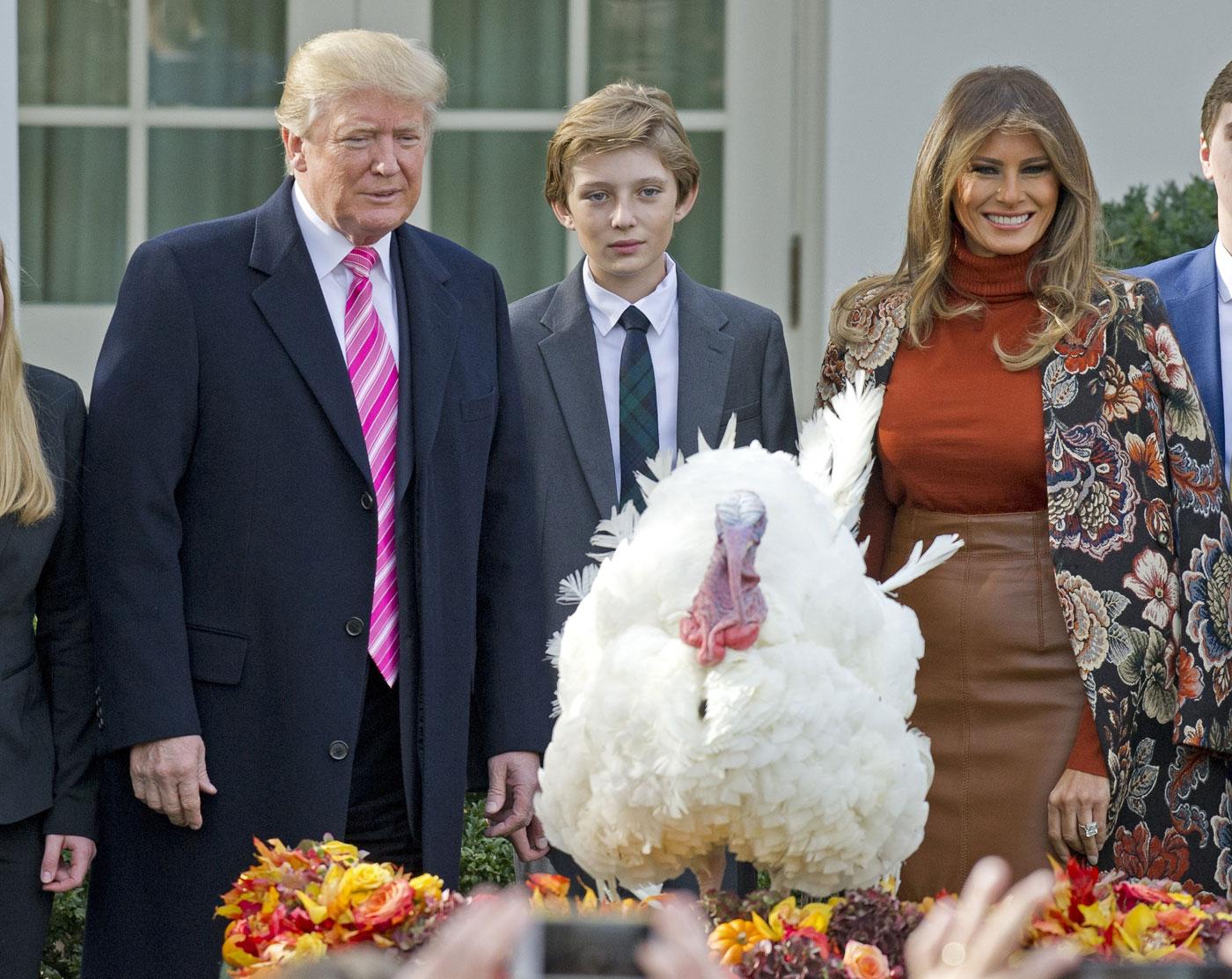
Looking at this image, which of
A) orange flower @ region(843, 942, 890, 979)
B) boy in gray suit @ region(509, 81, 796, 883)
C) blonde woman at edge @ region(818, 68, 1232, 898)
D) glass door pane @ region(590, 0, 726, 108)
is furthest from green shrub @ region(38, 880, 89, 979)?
glass door pane @ region(590, 0, 726, 108)

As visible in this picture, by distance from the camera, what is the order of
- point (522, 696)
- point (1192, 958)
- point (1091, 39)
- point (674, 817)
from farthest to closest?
point (1091, 39), point (522, 696), point (674, 817), point (1192, 958)

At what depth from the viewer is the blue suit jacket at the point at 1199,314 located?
354cm

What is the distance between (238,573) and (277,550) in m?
0.08

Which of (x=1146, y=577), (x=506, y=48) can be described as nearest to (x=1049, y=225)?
(x=1146, y=577)

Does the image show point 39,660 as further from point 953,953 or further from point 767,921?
point 953,953

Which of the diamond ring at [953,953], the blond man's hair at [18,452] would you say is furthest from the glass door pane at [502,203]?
the diamond ring at [953,953]

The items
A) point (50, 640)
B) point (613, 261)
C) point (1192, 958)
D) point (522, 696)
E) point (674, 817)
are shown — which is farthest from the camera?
point (613, 261)

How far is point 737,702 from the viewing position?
7.71 ft

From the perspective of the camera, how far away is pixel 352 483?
3.07 metres

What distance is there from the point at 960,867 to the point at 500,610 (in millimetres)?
979

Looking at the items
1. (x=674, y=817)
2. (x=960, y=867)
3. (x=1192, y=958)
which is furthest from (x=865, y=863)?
(x=960, y=867)

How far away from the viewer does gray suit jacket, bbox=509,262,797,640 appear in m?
3.59

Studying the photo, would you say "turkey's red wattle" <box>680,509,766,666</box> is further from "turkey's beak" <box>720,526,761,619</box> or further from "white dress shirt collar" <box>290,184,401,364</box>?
"white dress shirt collar" <box>290,184,401,364</box>

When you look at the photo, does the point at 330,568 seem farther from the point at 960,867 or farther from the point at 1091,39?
the point at 1091,39
